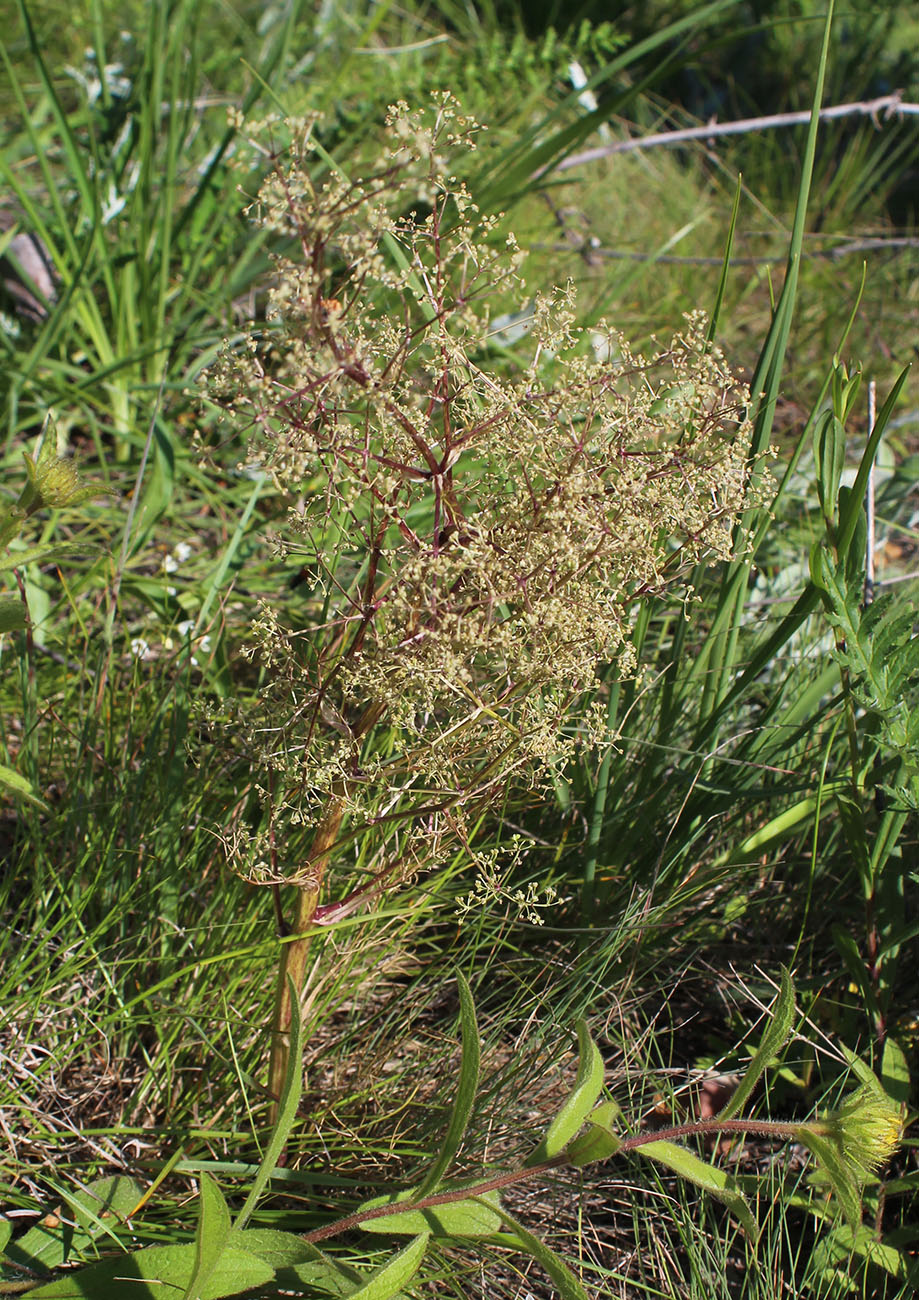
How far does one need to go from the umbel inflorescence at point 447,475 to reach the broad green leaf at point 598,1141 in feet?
0.99

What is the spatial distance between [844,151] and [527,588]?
14.3 feet

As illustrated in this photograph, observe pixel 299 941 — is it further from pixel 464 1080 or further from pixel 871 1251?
pixel 871 1251

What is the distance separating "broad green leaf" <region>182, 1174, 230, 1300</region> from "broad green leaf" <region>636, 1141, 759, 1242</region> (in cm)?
40

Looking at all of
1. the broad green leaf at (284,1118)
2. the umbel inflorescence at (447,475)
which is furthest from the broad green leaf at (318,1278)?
the umbel inflorescence at (447,475)

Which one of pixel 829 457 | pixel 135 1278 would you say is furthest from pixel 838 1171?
pixel 829 457

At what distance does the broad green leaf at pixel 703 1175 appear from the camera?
39.1 inches

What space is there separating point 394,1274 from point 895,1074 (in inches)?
31.9

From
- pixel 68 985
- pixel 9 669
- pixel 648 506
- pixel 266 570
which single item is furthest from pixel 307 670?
pixel 266 570

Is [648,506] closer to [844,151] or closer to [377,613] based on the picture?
[377,613]

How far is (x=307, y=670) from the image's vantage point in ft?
3.47

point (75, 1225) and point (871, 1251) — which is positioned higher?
point (75, 1225)

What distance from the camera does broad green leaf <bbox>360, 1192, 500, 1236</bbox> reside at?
3.34 ft

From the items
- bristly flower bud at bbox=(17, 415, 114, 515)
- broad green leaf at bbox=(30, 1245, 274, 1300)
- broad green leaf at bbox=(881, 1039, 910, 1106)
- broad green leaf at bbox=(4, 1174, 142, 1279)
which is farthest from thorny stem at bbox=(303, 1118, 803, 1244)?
bristly flower bud at bbox=(17, 415, 114, 515)

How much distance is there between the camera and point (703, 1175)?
1019mm
